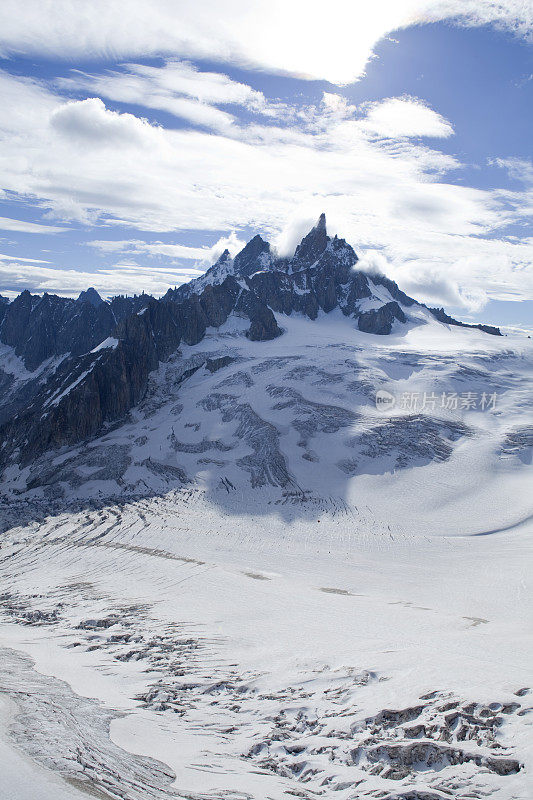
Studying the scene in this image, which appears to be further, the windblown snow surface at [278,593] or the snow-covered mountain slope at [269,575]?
the snow-covered mountain slope at [269,575]

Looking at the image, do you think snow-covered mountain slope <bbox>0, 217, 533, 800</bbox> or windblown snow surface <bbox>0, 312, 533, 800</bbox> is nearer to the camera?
windblown snow surface <bbox>0, 312, 533, 800</bbox>

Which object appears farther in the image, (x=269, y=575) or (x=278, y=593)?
(x=269, y=575)

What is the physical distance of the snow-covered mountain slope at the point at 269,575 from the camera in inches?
546

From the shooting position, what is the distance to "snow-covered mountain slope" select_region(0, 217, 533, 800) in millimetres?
13875

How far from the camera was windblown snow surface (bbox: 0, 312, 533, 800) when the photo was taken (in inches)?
538

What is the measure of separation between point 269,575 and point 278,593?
10.1m

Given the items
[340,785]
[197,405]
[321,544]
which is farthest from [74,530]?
[340,785]

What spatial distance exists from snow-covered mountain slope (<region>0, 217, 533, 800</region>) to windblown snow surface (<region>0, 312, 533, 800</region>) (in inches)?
5.8

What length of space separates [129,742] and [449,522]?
6068 centimetres

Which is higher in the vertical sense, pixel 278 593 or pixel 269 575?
pixel 278 593

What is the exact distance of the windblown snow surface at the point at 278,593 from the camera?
1367 cm

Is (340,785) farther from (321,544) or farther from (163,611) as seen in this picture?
(321,544)

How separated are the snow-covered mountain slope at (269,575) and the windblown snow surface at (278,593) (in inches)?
5.8

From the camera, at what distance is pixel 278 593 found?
4028 centimetres
